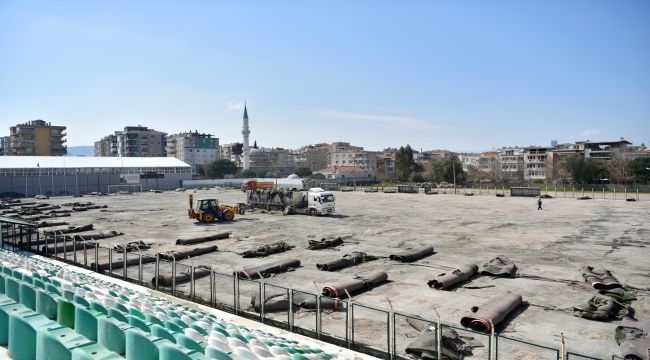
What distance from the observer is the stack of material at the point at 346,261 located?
78.6 feet

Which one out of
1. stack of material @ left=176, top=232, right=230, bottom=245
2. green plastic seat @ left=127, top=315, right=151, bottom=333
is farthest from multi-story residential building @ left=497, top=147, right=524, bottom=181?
green plastic seat @ left=127, top=315, right=151, bottom=333

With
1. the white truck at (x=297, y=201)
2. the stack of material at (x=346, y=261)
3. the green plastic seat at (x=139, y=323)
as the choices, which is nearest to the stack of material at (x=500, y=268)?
the stack of material at (x=346, y=261)

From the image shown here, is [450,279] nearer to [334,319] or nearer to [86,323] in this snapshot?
[334,319]

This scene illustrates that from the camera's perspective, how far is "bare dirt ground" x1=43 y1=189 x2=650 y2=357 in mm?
16984

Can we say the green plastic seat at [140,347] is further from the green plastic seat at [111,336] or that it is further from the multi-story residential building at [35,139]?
the multi-story residential building at [35,139]

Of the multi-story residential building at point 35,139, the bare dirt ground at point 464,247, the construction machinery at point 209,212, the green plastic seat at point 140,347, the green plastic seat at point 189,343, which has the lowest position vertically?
the bare dirt ground at point 464,247

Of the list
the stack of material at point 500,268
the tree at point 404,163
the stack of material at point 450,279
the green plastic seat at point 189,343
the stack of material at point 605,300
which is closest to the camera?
the green plastic seat at point 189,343

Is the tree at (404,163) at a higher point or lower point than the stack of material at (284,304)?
higher

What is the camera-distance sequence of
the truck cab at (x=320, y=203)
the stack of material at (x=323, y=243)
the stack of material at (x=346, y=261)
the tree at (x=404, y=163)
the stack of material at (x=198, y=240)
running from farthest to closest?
the tree at (x=404, y=163) < the truck cab at (x=320, y=203) < the stack of material at (x=198, y=240) < the stack of material at (x=323, y=243) < the stack of material at (x=346, y=261)

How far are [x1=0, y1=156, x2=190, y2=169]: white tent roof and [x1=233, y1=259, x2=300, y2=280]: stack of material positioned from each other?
286 ft

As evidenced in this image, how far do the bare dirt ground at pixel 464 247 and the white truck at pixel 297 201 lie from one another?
4.27 ft

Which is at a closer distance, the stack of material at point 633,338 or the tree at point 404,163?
the stack of material at point 633,338

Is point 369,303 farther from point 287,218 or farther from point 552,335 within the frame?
point 287,218

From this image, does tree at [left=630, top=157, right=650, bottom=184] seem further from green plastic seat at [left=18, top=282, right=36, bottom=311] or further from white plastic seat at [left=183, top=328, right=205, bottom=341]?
green plastic seat at [left=18, top=282, right=36, bottom=311]
